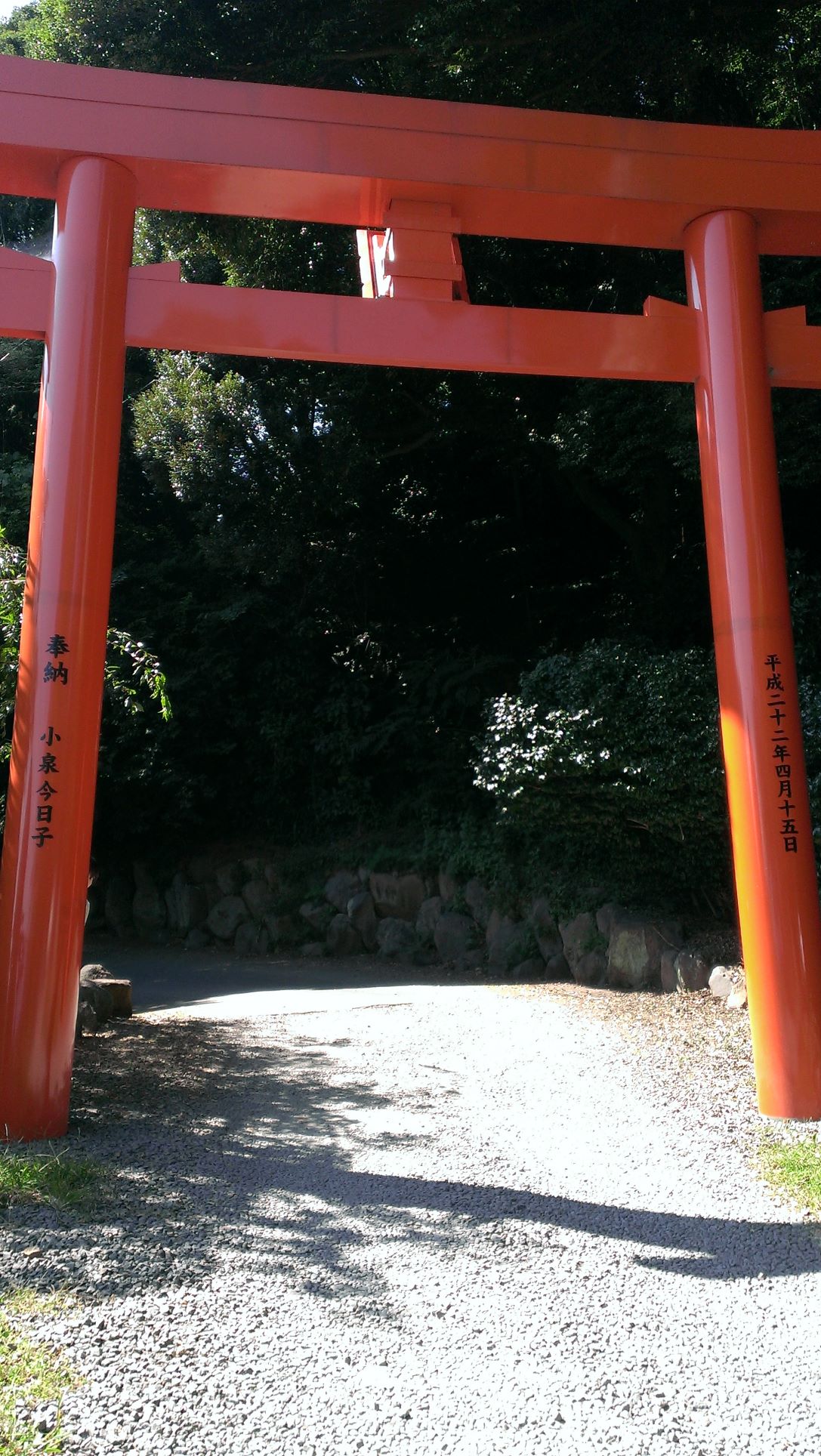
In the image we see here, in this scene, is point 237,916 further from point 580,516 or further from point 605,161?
point 605,161

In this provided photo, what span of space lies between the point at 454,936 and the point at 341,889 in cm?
191

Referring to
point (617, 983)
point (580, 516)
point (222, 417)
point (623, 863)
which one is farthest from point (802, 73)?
point (617, 983)

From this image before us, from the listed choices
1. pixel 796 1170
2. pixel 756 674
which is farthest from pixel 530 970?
pixel 796 1170

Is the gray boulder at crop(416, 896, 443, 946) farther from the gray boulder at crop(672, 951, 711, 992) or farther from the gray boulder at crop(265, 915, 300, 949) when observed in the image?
the gray boulder at crop(672, 951, 711, 992)

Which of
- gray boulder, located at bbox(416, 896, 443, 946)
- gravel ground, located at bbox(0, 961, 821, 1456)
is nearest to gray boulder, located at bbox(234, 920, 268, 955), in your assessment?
gray boulder, located at bbox(416, 896, 443, 946)

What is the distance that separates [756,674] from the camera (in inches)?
177

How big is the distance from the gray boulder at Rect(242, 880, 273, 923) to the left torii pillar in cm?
828

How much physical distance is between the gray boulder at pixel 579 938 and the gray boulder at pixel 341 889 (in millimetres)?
3314

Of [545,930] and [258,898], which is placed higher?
[258,898]

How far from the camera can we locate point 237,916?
12.4 metres

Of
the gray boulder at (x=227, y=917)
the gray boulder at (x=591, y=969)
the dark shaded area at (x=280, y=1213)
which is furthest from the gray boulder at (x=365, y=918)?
the dark shaded area at (x=280, y=1213)

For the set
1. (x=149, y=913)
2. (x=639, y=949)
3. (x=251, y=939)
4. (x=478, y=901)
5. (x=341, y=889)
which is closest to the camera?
(x=639, y=949)

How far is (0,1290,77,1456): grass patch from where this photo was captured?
78.7 inches

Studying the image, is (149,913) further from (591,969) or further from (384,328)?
(384,328)
